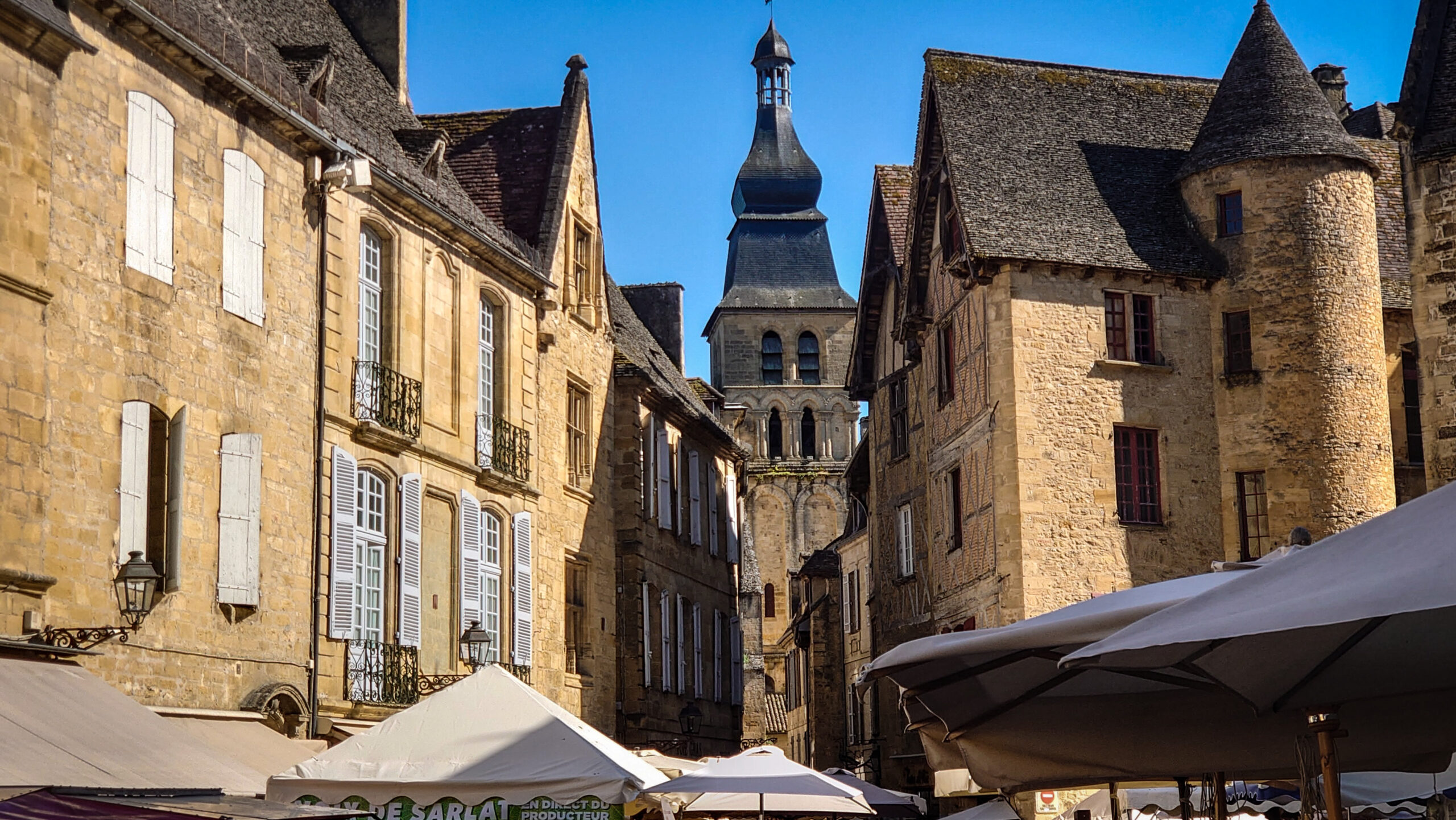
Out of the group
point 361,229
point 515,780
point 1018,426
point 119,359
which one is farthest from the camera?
point 1018,426

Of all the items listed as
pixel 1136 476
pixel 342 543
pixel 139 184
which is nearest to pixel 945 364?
pixel 1136 476

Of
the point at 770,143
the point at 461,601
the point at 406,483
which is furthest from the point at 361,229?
the point at 770,143

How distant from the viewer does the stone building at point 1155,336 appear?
24.9m

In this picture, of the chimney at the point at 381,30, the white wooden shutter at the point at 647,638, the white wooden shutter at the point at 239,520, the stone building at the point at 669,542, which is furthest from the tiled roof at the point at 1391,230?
the white wooden shutter at the point at 239,520

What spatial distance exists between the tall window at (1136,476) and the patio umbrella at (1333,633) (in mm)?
19079

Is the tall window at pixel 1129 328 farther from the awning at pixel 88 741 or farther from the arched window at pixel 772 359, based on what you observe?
the arched window at pixel 772 359

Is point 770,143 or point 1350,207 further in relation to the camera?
point 770,143

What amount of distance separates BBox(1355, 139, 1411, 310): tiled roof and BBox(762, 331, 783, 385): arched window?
49999 millimetres

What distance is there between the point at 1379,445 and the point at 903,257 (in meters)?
9.22

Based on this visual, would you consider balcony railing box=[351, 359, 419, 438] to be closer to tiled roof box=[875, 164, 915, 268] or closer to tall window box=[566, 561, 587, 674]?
tall window box=[566, 561, 587, 674]

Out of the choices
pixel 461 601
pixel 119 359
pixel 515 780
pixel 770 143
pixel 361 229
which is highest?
→ pixel 770 143

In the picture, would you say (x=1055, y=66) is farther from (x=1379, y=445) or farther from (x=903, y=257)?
(x=1379, y=445)

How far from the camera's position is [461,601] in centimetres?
2014

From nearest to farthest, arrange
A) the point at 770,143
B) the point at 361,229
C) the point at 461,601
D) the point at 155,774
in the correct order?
the point at 155,774
the point at 361,229
the point at 461,601
the point at 770,143
